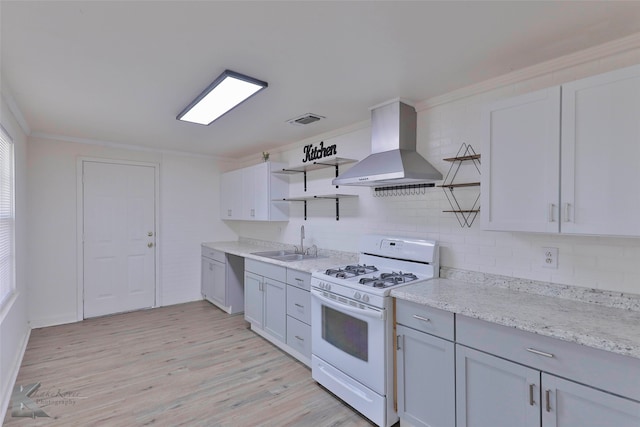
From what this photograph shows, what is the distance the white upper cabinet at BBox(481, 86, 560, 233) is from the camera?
5.72ft

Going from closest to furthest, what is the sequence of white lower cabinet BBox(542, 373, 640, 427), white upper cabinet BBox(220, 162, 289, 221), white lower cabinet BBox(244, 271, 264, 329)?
1. white lower cabinet BBox(542, 373, 640, 427)
2. white lower cabinet BBox(244, 271, 264, 329)
3. white upper cabinet BBox(220, 162, 289, 221)

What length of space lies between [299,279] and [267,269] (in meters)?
0.57

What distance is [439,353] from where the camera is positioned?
1878mm

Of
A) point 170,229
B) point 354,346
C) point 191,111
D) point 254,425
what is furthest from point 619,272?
point 170,229

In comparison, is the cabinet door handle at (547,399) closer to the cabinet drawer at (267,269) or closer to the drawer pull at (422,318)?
the drawer pull at (422,318)

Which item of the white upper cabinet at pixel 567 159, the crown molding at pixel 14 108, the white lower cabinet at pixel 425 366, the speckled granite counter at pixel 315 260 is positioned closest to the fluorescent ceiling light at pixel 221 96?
the crown molding at pixel 14 108

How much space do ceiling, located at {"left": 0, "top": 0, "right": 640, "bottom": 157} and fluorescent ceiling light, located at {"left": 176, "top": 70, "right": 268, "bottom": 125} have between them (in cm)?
6

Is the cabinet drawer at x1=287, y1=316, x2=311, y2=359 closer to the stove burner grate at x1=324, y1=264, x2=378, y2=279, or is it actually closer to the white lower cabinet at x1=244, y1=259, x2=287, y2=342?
the white lower cabinet at x1=244, y1=259, x2=287, y2=342

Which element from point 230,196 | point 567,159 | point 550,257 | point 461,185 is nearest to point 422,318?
point 550,257

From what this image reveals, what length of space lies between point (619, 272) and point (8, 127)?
4.49m

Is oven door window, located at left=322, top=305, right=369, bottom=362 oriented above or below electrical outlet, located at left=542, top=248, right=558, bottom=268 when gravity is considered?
below

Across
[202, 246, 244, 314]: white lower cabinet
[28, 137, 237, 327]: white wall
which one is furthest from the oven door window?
[28, 137, 237, 327]: white wall

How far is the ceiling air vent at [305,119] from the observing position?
309 centimetres

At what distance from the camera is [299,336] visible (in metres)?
2.99
